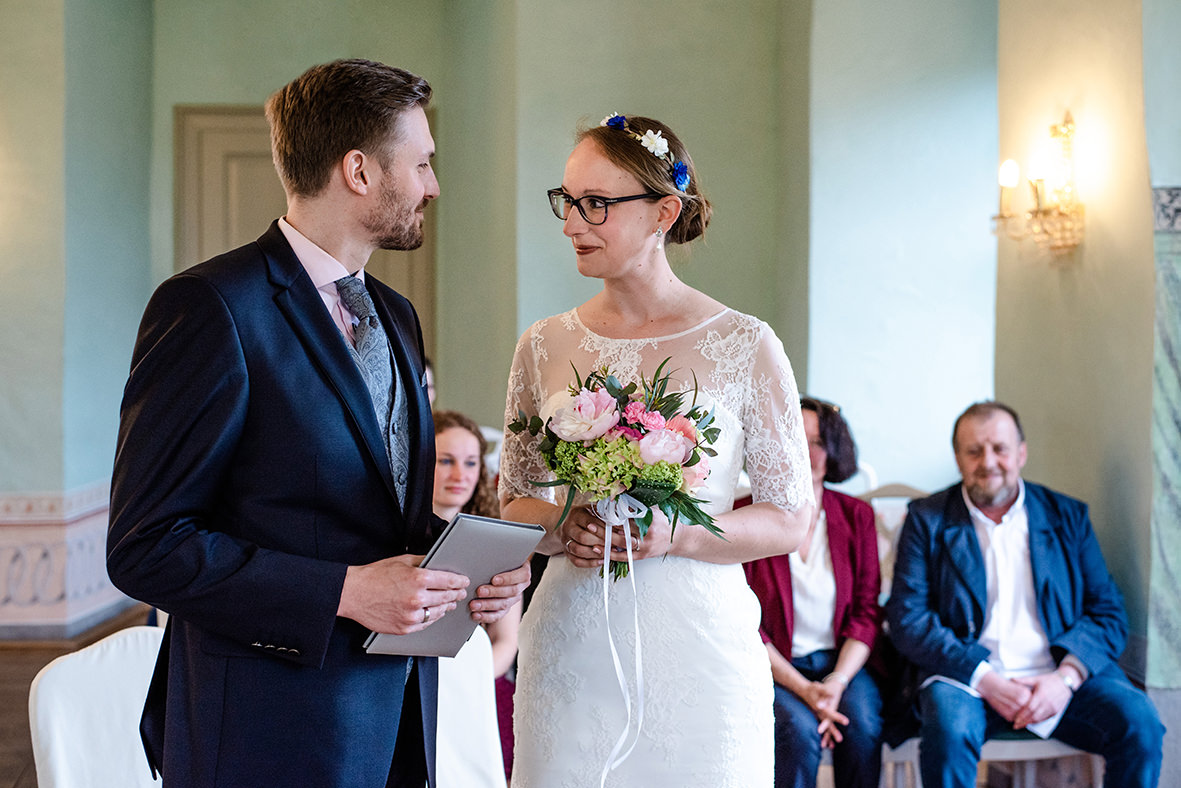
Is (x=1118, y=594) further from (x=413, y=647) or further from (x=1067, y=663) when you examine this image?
(x=413, y=647)

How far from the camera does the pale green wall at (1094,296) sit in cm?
355

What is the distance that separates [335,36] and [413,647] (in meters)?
6.84

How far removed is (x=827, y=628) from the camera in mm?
3648

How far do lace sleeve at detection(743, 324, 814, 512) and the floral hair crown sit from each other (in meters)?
0.35

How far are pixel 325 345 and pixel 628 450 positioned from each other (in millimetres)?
539

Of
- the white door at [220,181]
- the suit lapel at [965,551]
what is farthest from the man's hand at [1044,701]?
the white door at [220,181]

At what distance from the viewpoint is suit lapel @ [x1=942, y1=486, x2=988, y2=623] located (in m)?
3.56

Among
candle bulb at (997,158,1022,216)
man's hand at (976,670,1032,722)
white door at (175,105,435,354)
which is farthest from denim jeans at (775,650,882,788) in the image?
white door at (175,105,435,354)

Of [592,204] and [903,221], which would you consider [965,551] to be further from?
[903,221]

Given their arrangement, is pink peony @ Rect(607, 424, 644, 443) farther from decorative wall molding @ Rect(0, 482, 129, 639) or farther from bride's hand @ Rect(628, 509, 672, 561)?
decorative wall molding @ Rect(0, 482, 129, 639)

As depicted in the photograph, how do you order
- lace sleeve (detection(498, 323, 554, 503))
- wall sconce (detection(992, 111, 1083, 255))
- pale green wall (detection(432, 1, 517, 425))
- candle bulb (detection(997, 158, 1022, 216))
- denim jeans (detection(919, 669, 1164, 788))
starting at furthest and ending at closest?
pale green wall (detection(432, 1, 517, 425))
candle bulb (detection(997, 158, 1022, 216))
wall sconce (detection(992, 111, 1083, 255))
denim jeans (detection(919, 669, 1164, 788))
lace sleeve (detection(498, 323, 554, 503))

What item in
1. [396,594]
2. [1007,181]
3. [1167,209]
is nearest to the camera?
[396,594]

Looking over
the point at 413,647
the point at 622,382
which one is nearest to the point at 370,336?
the point at 413,647

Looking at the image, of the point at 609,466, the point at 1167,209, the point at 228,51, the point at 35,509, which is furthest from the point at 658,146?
the point at 228,51
